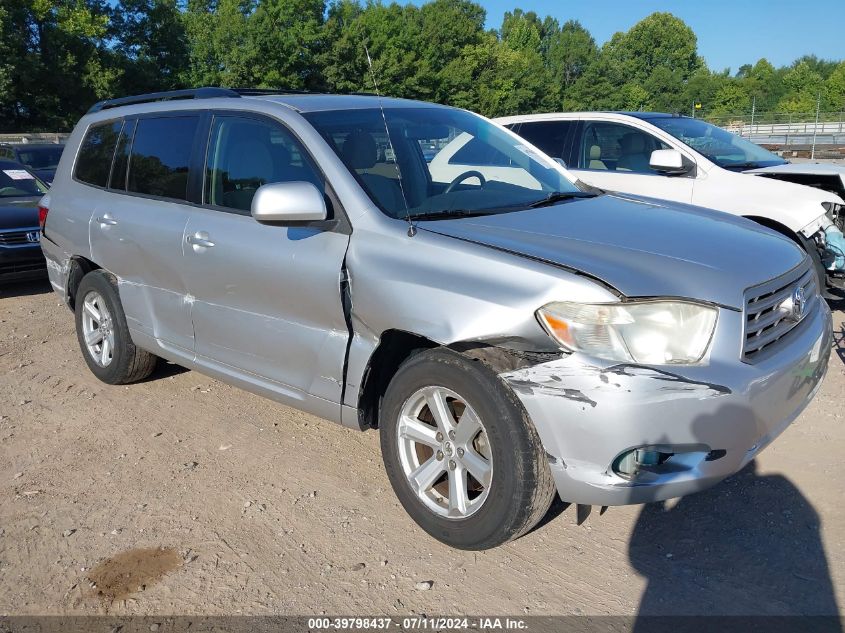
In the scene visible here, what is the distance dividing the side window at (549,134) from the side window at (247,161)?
4401 mm

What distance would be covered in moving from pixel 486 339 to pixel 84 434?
9.50ft

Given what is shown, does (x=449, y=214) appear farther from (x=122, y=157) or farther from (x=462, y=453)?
(x=122, y=157)

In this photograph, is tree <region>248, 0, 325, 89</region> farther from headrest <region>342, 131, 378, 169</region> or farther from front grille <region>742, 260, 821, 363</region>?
front grille <region>742, 260, 821, 363</region>

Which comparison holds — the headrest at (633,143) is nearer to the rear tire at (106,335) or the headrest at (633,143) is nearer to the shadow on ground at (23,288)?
the rear tire at (106,335)

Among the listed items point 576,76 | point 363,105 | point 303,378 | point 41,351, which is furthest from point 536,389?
point 576,76

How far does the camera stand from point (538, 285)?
271 centimetres

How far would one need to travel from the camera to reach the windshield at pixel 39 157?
14.5 m

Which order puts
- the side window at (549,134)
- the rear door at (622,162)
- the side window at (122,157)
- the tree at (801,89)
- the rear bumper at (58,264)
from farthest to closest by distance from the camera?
the tree at (801,89) → the side window at (549,134) → the rear door at (622,162) → the rear bumper at (58,264) → the side window at (122,157)

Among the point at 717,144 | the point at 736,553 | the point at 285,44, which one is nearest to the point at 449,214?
the point at 736,553

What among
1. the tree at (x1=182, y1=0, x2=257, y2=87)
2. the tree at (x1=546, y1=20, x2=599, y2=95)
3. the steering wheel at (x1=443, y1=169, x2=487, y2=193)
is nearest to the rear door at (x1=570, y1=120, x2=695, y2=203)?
the steering wheel at (x1=443, y1=169, x2=487, y2=193)

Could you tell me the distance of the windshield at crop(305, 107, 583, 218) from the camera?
11.4 ft

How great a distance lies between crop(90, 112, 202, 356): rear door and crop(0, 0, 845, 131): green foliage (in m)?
15.4

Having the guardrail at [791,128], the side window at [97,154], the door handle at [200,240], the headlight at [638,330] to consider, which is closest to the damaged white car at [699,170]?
the headlight at [638,330]

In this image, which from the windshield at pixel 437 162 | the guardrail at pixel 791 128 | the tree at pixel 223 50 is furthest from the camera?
the tree at pixel 223 50
